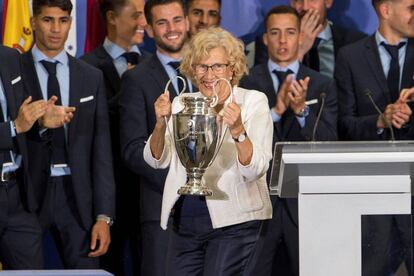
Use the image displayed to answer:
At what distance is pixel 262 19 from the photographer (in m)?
6.69

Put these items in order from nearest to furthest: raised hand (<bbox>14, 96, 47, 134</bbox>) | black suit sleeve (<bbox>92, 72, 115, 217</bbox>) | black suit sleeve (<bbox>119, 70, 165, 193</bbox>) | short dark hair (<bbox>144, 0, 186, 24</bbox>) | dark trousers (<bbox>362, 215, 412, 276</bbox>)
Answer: dark trousers (<bbox>362, 215, 412, 276</bbox>) < raised hand (<bbox>14, 96, 47, 134</bbox>) < black suit sleeve (<bbox>119, 70, 165, 193</bbox>) < black suit sleeve (<bbox>92, 72, 115, 217</bbox>) < short dark hair (<bbox>144, 0, 186, 24</bbox>)

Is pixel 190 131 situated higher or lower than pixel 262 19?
lower

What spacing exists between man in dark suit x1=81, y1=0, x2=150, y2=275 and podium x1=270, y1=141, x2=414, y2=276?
2544mm

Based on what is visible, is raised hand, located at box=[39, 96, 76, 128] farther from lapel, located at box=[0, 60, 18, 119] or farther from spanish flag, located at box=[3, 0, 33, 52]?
spanish flag, located at box=[3, 0, 33, 52]

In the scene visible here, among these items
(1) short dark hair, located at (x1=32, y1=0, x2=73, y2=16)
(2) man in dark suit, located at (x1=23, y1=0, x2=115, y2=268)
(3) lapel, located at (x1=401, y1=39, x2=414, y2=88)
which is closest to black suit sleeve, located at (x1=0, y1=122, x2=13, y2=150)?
(2) man in dark suit, located at (x1=23, y1=0, x2=115, y2=268)

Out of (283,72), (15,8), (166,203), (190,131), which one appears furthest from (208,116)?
(15,8)

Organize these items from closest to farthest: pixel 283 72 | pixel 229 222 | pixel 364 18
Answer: pixel 229 222
pixel 283 72
pixel 364 18

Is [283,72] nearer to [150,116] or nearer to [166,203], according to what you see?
[150,116]

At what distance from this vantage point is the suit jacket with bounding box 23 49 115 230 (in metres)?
5.60

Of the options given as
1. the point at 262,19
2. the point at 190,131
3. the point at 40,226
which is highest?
the point at 262,19

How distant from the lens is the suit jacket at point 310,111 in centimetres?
583

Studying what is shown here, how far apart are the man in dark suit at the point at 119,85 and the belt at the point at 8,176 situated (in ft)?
2.56

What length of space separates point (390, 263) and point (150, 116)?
7.65 ft

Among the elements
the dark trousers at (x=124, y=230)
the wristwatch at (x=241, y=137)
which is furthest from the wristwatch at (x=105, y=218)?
the wristwatch at (x=241, y=137)
